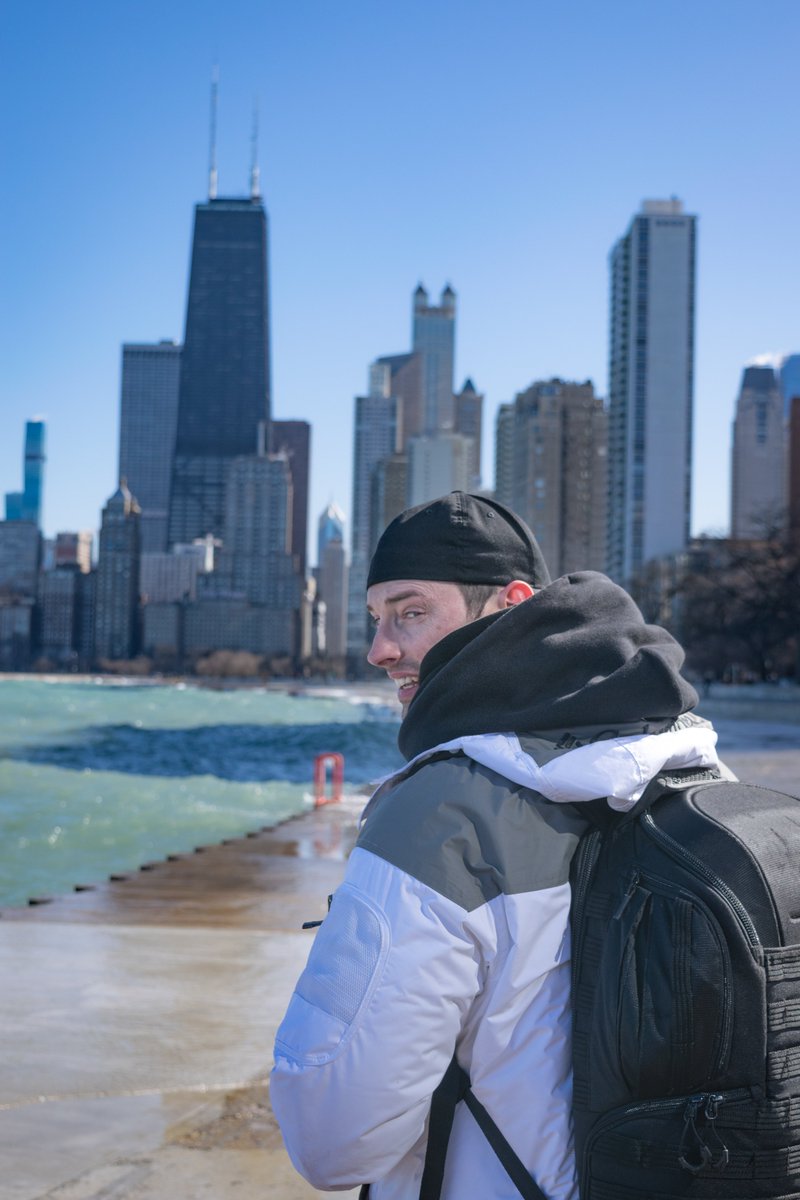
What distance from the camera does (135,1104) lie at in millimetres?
4266

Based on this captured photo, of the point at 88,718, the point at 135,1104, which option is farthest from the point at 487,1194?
the point at 88,718

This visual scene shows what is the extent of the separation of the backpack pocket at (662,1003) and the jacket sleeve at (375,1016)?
19 centimetres

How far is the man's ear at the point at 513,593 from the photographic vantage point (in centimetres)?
206

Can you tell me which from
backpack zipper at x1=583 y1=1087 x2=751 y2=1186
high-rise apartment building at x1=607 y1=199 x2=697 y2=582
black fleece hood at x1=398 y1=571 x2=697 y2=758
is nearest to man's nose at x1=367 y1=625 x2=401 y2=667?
black fleece hood at x1=398 y1=571 x2=697 y2=758

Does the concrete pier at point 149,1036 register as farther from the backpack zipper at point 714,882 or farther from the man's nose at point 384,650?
the backpack zipper at point 714,882

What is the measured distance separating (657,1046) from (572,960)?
18 cm

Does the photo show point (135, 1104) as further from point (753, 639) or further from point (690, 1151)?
point (753, 639)

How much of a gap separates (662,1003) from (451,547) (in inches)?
32.7

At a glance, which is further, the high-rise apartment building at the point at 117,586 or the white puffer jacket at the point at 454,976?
the high-rise apartment building at the point at 117,586

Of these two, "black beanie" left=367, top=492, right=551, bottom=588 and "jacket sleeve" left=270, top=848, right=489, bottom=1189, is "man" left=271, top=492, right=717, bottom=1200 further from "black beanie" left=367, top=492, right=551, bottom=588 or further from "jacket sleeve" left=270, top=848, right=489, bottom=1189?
"black beanie" left=367, top=492, right=551, bottom=588

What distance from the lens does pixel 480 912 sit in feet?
5.17

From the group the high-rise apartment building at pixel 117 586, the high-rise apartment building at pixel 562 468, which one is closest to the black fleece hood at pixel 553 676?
the high-rise apartment building at pixel 562 468

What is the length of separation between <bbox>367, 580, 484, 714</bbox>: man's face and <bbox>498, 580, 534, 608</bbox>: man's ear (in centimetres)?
7

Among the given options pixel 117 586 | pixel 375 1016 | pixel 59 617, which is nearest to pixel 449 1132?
pixel 375 1016
